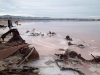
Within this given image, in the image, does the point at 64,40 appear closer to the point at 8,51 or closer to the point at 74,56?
the point at 74,56

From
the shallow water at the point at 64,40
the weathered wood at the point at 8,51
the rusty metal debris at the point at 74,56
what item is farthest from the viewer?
the shallow water at the point at 64,40

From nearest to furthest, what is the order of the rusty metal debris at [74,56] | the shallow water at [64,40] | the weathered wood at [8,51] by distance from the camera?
the weathered wood at [8,51] < the rusty metal debris at [74,56] < the shallow water at [64,40]

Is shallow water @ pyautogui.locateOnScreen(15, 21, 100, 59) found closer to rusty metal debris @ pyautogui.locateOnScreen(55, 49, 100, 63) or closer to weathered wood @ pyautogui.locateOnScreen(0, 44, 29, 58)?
rusty metal debris @ pyautogui.locateOnScreen(55, 49, 100, 63)

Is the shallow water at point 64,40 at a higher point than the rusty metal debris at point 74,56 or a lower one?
lower

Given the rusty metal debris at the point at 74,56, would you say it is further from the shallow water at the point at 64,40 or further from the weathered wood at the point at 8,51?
the weathered wood at the point at 8,51

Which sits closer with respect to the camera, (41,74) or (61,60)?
(41,74)

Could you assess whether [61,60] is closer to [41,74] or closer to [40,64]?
[40,64]

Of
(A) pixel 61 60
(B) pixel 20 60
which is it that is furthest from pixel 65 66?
(B) pixel 20 60

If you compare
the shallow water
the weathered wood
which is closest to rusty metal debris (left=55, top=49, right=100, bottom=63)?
the shallow water

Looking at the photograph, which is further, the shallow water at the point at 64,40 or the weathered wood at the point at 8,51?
the shallow water at the point at 64,40

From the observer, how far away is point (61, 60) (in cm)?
1082

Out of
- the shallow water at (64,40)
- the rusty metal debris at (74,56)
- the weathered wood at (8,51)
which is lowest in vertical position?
the shallow water at (64,40)

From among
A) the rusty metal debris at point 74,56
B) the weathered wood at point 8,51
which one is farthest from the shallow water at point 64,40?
the weathered wood at point 8,51

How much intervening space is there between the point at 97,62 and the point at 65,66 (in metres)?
2.42
